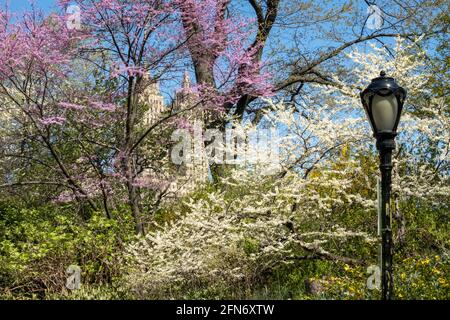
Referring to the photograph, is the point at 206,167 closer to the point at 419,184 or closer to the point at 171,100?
the point at 171,100

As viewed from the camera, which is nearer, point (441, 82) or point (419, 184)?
point (419, 184)

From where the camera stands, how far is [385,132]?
5547 mm

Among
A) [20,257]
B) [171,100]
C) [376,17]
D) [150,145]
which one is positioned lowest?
[20,257]

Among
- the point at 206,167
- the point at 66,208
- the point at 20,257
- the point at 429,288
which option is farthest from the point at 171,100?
the point at 429,288

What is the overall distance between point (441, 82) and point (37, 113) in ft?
22.2

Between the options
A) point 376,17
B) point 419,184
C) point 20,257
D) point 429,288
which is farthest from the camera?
point 376,17

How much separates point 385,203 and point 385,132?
66 centimetres

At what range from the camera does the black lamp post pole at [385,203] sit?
5.54 m

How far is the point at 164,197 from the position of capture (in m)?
12.2

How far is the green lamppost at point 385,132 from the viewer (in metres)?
5.55

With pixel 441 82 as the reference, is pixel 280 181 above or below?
below

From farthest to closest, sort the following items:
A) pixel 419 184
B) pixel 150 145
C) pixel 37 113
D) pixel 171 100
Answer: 1. pixel 150 145
2. pixel 171 100
3. pixel 37 113
4. pixel 419 184

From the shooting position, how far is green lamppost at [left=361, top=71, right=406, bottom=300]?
555 centimetres

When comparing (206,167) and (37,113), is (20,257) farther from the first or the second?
(206,167)
